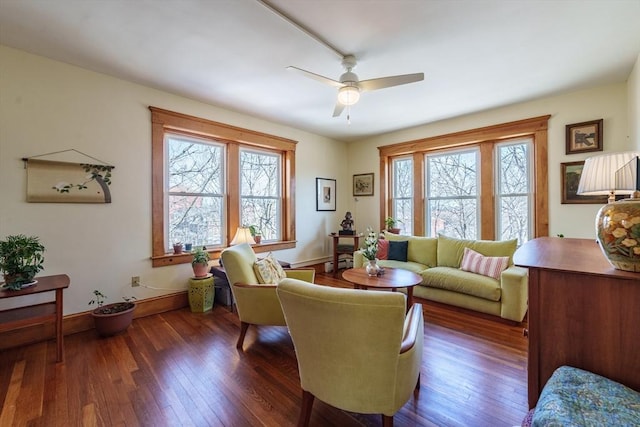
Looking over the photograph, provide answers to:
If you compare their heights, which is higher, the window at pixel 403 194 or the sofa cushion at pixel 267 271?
the window at pixel 403 194

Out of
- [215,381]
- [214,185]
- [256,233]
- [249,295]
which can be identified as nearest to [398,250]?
[256,233]

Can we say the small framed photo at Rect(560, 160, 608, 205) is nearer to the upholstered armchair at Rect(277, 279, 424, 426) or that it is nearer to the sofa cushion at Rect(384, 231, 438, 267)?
the sofa cushion at Rect(384, 231, 438, 267)

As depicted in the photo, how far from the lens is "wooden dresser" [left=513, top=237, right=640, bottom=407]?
3.09ft

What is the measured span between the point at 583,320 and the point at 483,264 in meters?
2.46

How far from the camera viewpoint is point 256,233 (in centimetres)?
419

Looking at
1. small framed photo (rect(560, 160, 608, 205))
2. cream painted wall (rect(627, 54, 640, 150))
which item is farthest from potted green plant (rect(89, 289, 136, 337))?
cream painted wall (rect(627, 54, 640, 150))

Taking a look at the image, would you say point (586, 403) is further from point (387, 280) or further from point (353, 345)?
point (387, 280)

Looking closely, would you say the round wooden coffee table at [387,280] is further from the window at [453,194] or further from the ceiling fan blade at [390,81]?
the window at [453,194]

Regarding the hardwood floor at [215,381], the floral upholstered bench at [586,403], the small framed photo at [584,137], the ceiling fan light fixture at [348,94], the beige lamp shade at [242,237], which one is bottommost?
the hardwood floor at [215,381]

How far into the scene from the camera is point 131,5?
73.8 inches

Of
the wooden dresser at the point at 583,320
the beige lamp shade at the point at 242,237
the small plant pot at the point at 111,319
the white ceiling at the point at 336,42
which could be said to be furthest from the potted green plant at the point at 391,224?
the small plant pot at the point at 111,319

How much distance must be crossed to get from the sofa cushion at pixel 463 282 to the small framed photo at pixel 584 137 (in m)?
1.94

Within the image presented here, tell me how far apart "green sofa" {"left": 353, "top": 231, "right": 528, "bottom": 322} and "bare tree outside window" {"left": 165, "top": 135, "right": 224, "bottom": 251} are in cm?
224

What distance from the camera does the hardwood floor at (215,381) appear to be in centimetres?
160
